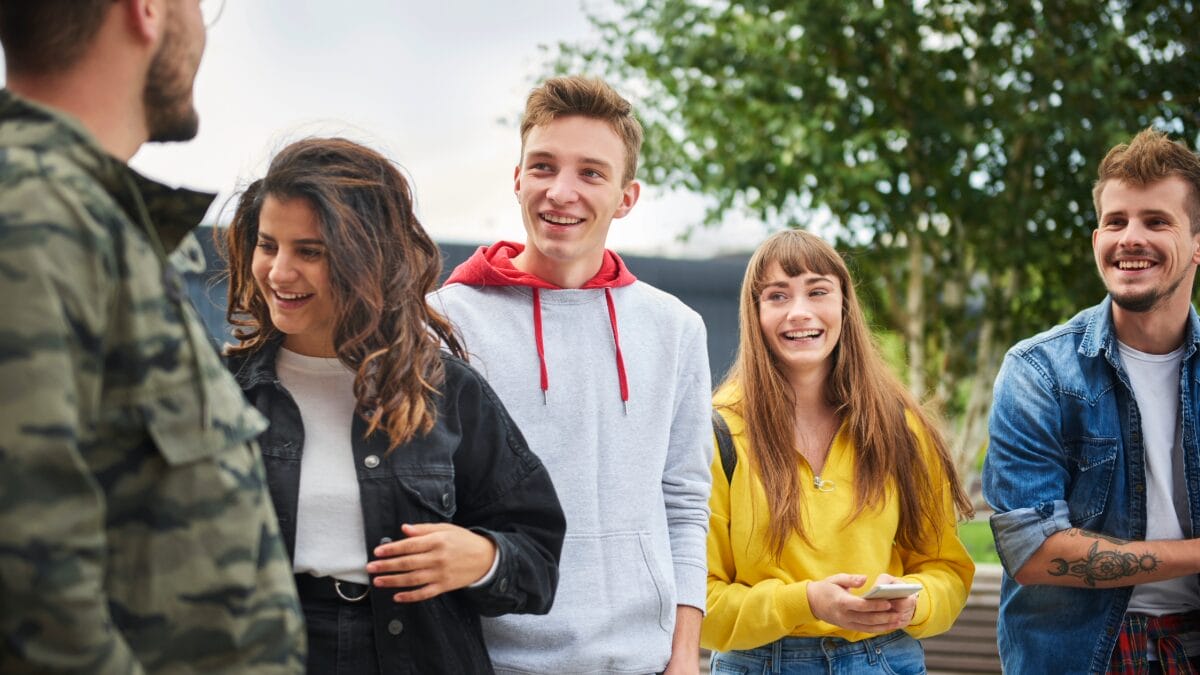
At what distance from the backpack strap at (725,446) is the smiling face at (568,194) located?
57cm

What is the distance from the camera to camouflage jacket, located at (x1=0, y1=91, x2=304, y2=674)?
119cm

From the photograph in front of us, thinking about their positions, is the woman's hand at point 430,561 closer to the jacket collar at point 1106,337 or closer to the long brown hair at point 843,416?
the long brown hair at point 843,416

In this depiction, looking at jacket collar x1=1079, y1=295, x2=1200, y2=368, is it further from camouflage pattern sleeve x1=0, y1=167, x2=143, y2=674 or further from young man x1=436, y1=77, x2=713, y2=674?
camouflage pattern sleeve x1=0, y1=167, x2=143, y2=674

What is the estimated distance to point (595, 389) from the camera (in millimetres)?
2439

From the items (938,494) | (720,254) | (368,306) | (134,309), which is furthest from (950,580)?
(720,254)

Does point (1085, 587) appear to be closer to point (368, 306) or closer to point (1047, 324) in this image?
point (368, 306)

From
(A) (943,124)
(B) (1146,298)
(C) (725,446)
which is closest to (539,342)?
(C) (725,446)

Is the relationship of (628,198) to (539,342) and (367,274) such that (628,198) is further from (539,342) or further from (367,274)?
(367,274)

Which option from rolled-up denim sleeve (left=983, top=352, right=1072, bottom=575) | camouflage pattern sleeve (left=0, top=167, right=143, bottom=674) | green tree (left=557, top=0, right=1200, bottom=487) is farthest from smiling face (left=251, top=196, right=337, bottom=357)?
green tree (left=557, top=0, right=1200, bottom=487)

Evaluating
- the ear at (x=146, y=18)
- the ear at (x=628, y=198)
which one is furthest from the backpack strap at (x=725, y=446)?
the ear at (x=146, y=18)

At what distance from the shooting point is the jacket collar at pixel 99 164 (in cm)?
132

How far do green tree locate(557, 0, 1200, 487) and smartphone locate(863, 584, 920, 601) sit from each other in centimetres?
543

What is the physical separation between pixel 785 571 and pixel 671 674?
47 cm

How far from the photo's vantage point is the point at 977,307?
29.8 feet
